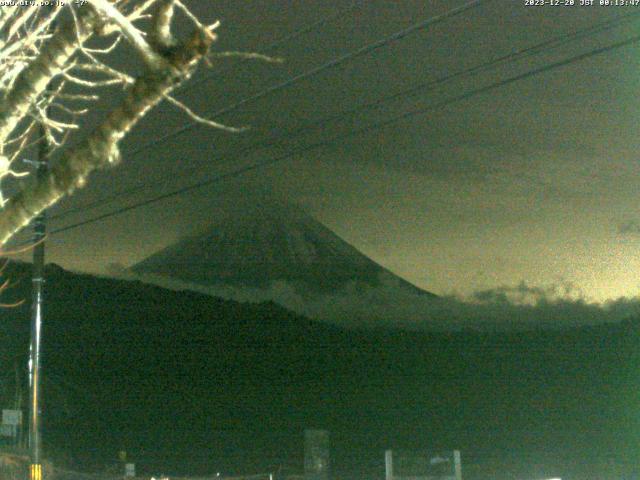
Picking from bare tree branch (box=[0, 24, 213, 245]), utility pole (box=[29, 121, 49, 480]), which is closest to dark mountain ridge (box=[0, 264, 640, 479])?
utility pole (box=[29, 121, 49, 480])

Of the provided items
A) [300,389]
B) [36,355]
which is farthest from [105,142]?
[300,389]

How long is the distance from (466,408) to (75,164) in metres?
63.3

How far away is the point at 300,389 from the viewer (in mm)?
72875

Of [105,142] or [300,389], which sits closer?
[105,142]

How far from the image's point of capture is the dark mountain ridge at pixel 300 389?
51375 mm

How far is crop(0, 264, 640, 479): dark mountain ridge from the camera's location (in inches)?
2023

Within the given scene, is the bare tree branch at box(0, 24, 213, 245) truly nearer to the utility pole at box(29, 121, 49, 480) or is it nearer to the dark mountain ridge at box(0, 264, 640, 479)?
the utility pole at box(29, 121, 49, 480)

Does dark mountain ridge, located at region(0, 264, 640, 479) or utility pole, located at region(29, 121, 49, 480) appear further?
dark mountain ridge, located at region(0, 264, 640, 479)

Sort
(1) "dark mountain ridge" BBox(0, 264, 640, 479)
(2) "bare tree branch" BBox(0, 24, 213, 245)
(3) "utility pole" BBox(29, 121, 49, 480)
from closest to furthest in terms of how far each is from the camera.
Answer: (2) "bare tree branch" BBox(0, 24, 213, 245)
(3) "utility pole" BBox(29, 121, 49, 480)
(1) "dark mountain ridge" BBox(0, 264, 640, 479)

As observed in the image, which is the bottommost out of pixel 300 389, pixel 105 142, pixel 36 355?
pixel 300 389

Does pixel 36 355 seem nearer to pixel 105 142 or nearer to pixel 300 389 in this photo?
pixel 105 142

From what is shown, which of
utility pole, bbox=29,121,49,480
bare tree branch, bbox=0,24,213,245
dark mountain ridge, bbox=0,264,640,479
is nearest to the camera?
bare tree branch, bbox=0,24,213,245

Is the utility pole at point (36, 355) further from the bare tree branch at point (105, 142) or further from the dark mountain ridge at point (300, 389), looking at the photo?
the dark mountain ridge at point (300, 389)

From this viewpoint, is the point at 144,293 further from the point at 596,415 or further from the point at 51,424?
the point at 596,415
